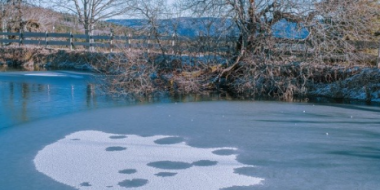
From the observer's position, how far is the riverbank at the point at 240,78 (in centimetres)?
1377

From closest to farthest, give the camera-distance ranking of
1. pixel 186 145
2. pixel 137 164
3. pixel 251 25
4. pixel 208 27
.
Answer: pixel 137 164
pixel 186 145
pixel 251 25
pixel 208 27

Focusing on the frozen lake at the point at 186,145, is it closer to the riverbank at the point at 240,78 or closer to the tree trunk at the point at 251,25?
the riverbank at the point at 240,78

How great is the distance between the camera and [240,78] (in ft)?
48.8

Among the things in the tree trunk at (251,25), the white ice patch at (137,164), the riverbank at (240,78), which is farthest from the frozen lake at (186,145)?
the tree trunk at (251,25)

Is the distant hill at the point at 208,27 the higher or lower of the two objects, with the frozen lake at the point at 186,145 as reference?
higher

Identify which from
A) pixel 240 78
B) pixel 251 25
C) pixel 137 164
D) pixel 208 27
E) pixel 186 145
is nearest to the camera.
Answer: pixel 137 164

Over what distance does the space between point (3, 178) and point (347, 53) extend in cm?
1183

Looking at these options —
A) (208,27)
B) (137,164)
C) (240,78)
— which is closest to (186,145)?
(137,164)

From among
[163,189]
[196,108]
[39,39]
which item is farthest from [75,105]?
[39,39]

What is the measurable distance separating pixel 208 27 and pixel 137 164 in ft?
33.0

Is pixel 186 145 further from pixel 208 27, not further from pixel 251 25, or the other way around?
pixel 208 27

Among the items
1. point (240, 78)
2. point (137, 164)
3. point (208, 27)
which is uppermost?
point (208, 27)

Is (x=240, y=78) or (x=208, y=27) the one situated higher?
(x=208, y=27)

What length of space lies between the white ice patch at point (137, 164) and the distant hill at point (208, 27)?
26.8 feet
